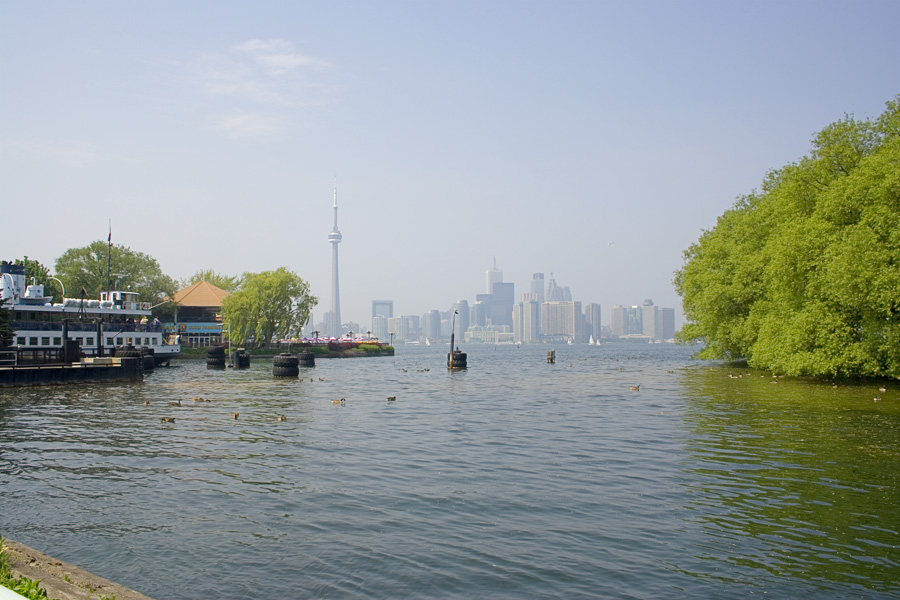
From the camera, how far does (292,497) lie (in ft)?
53.2

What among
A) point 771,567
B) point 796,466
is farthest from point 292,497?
point 796,466

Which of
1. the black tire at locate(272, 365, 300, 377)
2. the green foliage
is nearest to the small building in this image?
the black tire at locate(272, 365, 300, 377)

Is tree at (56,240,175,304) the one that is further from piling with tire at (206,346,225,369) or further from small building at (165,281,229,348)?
piling with tire at (206,346,225,369)

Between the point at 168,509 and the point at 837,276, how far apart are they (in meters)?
33.7

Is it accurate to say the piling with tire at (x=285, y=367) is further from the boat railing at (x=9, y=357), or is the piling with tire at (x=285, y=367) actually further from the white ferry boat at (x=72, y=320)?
the boat railing at (x=9, y=357)

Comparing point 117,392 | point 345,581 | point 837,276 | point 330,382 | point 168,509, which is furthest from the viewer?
point 330,382

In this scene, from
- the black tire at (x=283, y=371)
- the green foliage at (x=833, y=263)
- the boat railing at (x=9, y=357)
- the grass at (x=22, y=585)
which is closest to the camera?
the grass at (x=22, y=585)

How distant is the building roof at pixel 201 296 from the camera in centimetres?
12325

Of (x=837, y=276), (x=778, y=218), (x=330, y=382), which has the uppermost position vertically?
(x=778, y=218)

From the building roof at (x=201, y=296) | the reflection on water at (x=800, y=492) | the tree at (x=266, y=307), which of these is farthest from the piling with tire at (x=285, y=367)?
the building roof at (x=201, y=296)

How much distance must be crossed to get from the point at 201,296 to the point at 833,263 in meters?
110

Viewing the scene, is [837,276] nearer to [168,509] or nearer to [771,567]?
[771,567]

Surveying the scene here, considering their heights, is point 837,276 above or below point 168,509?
above

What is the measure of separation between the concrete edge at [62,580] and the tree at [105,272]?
347 feet
